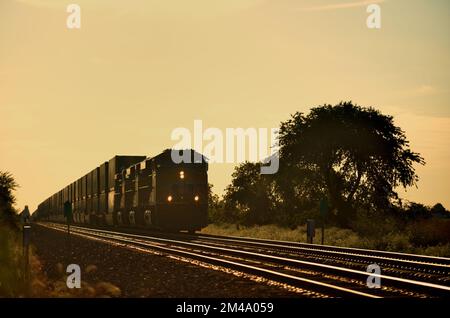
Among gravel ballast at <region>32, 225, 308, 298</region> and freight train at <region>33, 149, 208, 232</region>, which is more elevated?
freight train at <region>33, 149, 208, 232</region>

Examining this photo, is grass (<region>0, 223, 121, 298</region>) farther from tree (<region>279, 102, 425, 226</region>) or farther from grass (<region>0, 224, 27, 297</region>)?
tree (<region>279, 102, 425, 226</region>)

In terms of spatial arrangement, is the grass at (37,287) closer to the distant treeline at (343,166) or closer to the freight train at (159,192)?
the freight train at (159,192)

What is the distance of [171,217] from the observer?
123ft

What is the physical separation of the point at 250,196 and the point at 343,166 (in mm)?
20253

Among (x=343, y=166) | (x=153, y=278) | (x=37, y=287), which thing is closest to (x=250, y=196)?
(x=343, y=166)

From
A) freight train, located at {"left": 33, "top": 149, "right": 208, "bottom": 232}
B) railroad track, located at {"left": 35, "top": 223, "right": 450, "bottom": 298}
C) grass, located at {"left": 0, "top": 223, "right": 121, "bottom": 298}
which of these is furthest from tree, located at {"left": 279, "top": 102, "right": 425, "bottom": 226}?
grass, located at {"left": 0, "top": 223, "right": 121, "bottom": 298}

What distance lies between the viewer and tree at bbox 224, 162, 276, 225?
59844 millimetres

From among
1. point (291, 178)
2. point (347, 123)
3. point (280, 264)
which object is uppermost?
Result: point (347, 123)

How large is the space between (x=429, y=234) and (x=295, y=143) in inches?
762

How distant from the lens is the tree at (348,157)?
4275cm

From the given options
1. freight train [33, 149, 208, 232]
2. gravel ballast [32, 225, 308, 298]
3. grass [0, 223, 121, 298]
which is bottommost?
gravel ballast [32, 225, 308, 298]

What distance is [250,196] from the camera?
63000 mm
